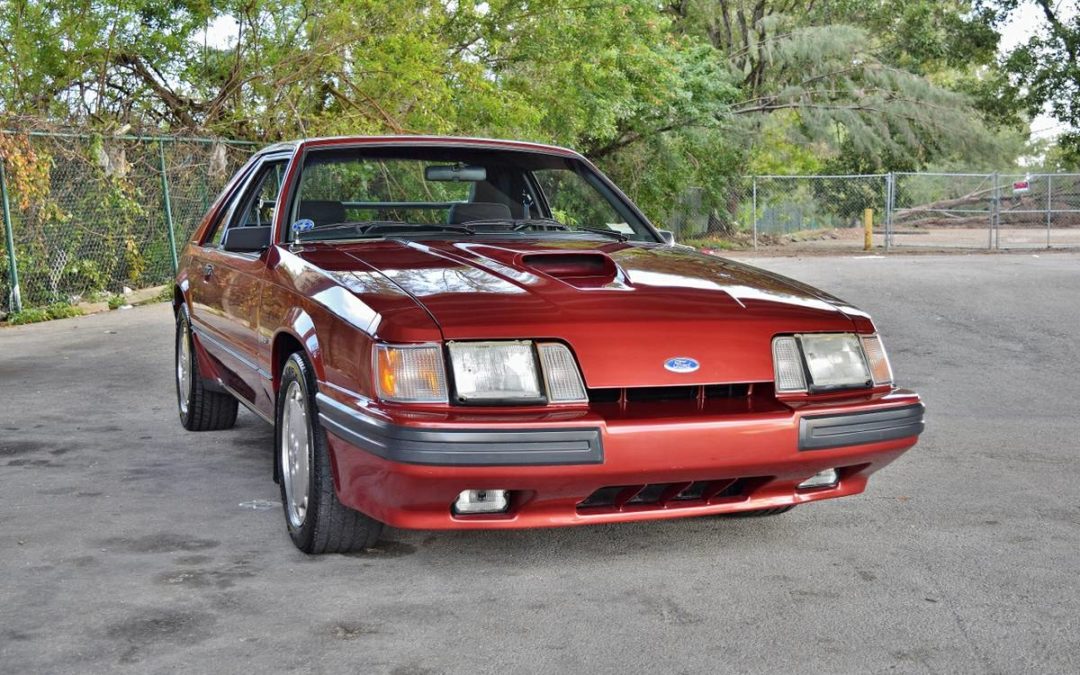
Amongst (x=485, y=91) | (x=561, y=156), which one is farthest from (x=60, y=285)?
(x=561, y=156)

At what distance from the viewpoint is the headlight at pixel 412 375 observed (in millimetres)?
3576

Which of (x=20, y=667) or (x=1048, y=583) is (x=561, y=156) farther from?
(x=20, y=667)

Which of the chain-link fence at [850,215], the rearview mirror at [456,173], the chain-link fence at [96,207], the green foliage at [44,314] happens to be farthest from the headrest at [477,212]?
the chain-link fence at [850,215]

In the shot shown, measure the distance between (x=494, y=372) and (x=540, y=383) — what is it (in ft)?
0.45

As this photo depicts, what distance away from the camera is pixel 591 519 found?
3.77 meters

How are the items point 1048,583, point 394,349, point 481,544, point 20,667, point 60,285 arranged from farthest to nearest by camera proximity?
point 60,285 → point 481,544 → point 1048,583 → point 394,349 → point 20,667

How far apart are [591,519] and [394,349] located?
2.57ft

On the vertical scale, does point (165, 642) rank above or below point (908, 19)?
below

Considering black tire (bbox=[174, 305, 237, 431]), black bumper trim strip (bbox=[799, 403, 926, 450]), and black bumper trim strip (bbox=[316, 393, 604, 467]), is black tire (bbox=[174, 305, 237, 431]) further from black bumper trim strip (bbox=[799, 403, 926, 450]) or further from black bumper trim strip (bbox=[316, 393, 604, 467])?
black bumper trim strip (bbox=[799, 403, 926, 450])

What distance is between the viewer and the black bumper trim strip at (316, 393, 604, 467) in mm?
3477

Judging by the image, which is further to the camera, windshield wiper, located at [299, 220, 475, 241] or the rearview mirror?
the rearview mirror

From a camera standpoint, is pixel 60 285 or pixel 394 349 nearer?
pixel 394 349

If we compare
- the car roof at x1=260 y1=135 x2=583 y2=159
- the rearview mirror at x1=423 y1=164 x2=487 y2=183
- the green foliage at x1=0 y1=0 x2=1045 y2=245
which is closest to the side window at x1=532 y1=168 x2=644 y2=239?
the car roof at x1=260 y1=135 x2=583 y2=159

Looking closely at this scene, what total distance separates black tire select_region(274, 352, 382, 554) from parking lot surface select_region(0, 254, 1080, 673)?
64 mm
